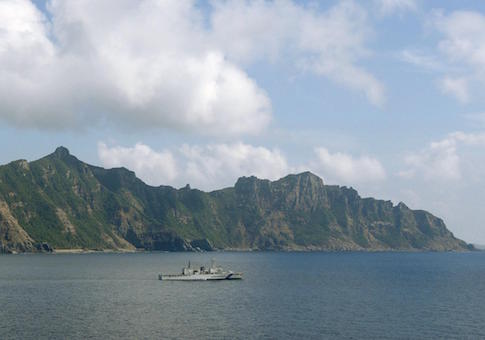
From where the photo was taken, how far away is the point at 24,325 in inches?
4596

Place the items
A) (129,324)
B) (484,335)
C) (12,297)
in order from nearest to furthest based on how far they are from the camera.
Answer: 1. (484,335)
2. (129,324)
3. (12,297)

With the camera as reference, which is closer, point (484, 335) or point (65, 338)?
point (65, 338)

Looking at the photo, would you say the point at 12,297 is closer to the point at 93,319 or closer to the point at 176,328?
the point at 93,319

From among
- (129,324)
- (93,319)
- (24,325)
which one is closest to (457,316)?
(129,324)

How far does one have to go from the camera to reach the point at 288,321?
413 feet

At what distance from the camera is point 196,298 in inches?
6585

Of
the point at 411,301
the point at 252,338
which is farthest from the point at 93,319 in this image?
the point at 411,301

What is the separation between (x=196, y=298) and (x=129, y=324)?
49041 mm

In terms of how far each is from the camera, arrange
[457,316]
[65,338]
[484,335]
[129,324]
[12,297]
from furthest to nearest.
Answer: [12,297] → [457,316] → [129,324] → [484,335] → [65,338]

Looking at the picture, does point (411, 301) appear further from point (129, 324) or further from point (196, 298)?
point (129, 324)

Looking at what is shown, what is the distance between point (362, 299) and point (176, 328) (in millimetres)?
71817

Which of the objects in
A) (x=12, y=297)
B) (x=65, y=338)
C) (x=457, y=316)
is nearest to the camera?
(x=65, y=338)

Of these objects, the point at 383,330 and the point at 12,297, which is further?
the point at 12,297

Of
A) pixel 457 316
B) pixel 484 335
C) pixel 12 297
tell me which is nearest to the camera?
pixel 484 335
